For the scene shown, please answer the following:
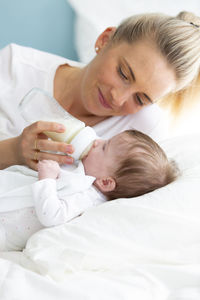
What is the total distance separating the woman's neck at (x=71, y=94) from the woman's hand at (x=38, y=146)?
388mm

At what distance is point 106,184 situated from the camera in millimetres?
1161

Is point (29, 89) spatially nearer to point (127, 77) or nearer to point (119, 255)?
point (127, 77)

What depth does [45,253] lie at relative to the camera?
90 centimetres

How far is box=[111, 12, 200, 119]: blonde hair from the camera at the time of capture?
52.7 inches

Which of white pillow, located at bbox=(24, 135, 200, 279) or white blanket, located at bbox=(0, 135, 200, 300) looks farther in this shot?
white pillow, located at bbox=(24, 135, 200, 279)

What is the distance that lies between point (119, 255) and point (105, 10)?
1.71 m

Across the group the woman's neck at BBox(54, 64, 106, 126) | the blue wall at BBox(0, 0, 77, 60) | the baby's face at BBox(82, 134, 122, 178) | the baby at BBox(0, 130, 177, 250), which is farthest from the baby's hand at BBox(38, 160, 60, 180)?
the blue wall at BBox(0, 0, 77, 60)

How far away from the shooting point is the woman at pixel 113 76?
132 centimetres

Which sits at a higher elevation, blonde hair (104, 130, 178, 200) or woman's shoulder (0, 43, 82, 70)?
woman's shoulder (0, 43, 82, 70)

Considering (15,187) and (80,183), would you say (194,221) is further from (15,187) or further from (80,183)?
(15,187)

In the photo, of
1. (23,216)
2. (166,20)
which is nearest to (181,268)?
(23,216)

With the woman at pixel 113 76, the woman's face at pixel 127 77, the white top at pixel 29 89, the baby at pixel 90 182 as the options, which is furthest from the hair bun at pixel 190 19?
the baby at pixel 90 182

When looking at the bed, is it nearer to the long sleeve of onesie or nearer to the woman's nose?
the long sleeve of onesie

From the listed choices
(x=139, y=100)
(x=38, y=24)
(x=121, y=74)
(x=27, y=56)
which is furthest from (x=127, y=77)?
(x=38, y=24)
